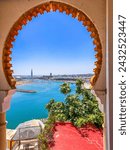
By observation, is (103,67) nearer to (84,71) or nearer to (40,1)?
(40,1)

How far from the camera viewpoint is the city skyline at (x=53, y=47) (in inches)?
407

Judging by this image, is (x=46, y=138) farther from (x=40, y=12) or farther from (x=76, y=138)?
(x=40, y=12)

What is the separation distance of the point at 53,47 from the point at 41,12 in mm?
8976

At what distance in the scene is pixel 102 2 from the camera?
2039mm

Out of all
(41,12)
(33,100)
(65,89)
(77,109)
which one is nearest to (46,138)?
(77,109)

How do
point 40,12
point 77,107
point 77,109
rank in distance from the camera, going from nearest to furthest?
point 40,12
point 77,109
point 77,107

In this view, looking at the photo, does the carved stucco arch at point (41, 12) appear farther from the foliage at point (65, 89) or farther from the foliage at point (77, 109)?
the foliage at point (65, 89)

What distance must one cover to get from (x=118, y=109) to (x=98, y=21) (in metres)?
1.03

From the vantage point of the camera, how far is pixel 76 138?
5969mm

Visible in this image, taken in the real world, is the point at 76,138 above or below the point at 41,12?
below

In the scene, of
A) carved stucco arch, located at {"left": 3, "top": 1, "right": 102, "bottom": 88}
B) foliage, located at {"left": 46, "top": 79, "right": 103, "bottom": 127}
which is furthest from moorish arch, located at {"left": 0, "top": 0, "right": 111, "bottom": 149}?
foliage, located at {"left": 46, "top": 79, "right": 103, "bottom": 127}

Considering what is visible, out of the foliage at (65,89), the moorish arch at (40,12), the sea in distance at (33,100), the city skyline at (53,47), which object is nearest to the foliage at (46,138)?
the foliage at (65,89)

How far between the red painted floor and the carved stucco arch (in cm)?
368

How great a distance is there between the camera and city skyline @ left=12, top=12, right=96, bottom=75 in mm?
10336
